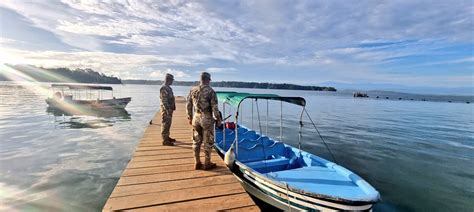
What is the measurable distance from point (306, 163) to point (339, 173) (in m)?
1.24

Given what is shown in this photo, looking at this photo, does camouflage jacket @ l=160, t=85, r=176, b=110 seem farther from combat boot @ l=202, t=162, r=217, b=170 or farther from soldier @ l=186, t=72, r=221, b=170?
combat boot @ l=202, t=162, r=217, b=170

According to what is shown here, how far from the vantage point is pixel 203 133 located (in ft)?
20.7

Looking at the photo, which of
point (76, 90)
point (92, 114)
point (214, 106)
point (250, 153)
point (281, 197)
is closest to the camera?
point (281, 197)

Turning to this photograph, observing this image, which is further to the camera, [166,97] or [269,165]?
[166,97]

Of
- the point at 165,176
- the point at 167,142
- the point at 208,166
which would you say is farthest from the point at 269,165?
the point at 167,142

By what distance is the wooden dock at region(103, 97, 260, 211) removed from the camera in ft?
14.7

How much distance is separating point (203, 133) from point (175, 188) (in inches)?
61.8

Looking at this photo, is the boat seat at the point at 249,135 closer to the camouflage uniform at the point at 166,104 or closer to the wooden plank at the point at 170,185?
the camouflage uniform at the point at 166,104

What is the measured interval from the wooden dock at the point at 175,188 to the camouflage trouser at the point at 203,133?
484mm

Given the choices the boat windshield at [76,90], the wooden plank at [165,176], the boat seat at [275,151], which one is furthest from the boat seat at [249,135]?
the boat windshield at [76,90]

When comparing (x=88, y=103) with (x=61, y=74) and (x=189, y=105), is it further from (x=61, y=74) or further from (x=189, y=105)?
(x=61, y=74)

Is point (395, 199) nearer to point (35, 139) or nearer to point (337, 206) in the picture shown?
point (337, 206)

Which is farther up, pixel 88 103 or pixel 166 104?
pixel 166 104

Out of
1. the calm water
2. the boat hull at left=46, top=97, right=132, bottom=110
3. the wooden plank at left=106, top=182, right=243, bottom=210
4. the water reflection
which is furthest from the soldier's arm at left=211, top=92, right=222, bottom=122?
the boat hull at left=46, top=97, right=132, bottom=110
